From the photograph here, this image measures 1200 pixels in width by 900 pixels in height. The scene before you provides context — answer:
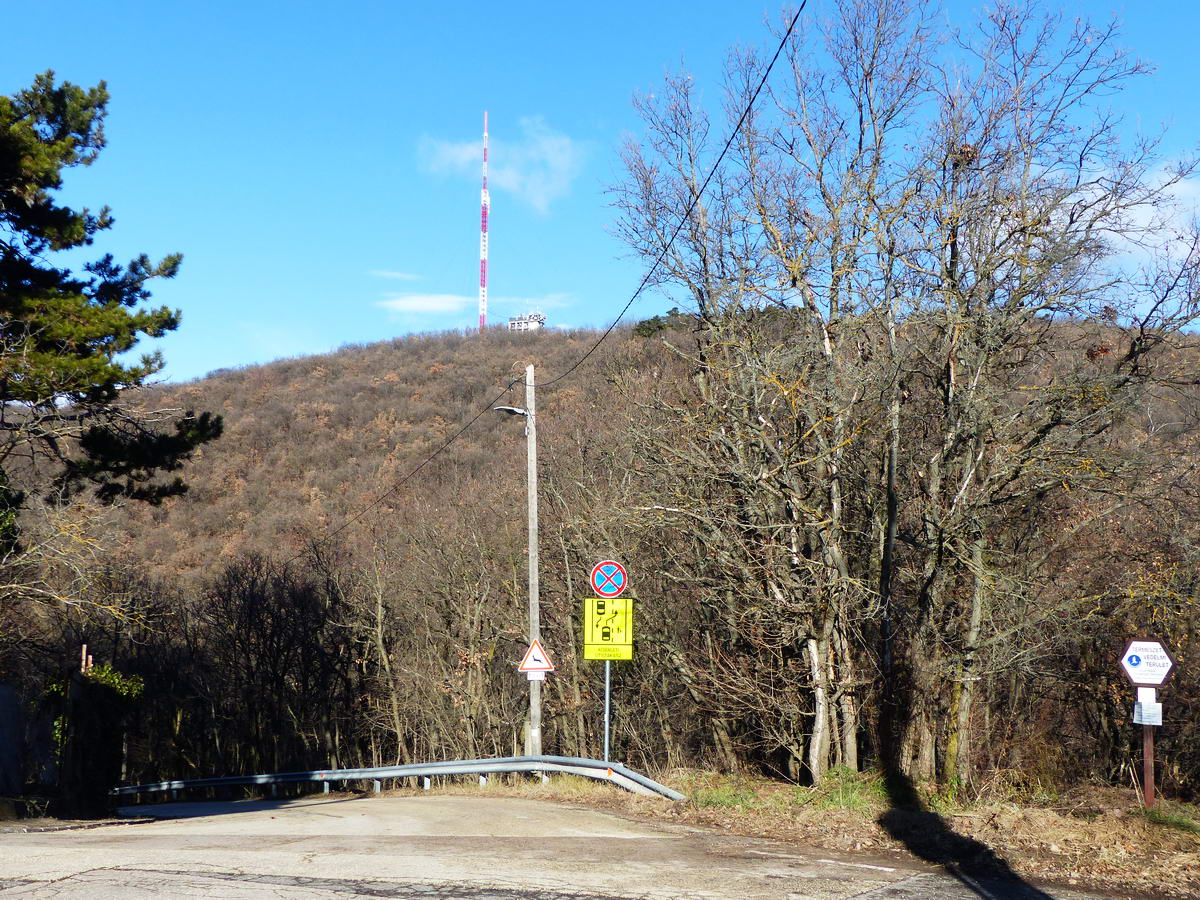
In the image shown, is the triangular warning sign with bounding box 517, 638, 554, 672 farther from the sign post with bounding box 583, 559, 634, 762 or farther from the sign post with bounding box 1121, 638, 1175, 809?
the sign post with bounding box 1121, 638, 1175, 809

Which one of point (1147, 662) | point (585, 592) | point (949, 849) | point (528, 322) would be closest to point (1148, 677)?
point (1147, 662)

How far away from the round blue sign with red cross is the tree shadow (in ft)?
14.5

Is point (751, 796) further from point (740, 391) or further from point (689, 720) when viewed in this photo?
point (689, 720)

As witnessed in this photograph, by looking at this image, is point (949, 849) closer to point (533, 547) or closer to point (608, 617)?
point (608, 617)

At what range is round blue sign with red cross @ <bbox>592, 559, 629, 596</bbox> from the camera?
14305 millimetres

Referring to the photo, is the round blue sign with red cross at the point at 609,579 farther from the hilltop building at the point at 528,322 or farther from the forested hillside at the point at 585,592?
the hilltop building at the point at 528,322

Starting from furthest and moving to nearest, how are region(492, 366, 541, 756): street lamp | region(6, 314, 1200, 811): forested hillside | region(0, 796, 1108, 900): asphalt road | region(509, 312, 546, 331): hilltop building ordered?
region(509, 312, 546, 331): hilltop building < region(492, 366, 541, 756): street lamp < region(6, 314, 1200, 811): forested hillside < region(0, 796, 1108, 900): asphalt road

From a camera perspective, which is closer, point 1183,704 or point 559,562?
point 1183,704

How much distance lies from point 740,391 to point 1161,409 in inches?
210

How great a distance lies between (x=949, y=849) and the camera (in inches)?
364

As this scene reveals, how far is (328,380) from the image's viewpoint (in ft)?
233

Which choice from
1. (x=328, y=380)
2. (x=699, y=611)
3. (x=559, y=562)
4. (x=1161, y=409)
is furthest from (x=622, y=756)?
(x=328, y=380)

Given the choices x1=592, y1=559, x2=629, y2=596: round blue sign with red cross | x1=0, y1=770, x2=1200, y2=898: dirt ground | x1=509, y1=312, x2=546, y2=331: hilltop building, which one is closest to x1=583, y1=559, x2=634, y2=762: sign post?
x1=592, y1=559, x2=629, y2=596: round blue sign with red cross

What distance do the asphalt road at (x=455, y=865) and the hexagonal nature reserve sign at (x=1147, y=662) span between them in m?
3.07
